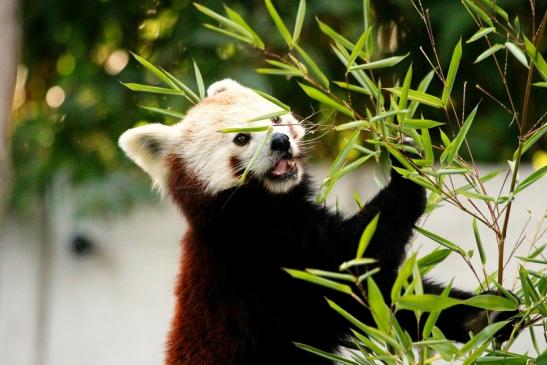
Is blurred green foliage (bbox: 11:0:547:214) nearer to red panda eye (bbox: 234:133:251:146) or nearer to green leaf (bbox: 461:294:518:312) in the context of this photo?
red panda eye (bbox: 234:133:251:146)

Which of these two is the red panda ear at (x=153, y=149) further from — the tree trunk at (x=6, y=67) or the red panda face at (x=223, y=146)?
the tree trunk at (x=6, y=67)

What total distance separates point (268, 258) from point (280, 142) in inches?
15.6

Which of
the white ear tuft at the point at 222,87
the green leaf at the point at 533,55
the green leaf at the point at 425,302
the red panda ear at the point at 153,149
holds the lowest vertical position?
the red panda ear at the point at 153,149

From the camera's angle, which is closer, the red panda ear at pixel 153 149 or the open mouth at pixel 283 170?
the open mouth at pixel 283 170

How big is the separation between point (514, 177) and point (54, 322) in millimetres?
4612

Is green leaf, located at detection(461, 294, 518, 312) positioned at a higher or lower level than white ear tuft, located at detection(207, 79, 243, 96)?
higher

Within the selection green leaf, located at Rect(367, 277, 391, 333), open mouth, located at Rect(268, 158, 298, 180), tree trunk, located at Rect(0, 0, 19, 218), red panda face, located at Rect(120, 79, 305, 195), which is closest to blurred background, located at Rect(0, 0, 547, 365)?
tree trunk, located at Rect(0, 0, 19, 218)

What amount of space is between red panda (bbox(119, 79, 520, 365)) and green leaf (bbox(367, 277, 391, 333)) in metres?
0.84

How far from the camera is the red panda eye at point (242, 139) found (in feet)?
10.7

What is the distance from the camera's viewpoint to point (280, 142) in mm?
3107

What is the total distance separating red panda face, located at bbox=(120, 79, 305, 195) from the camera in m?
3.17

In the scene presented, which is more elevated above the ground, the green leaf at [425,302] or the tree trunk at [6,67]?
the green leaf at [425,302]

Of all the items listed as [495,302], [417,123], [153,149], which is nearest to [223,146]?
[153,149]

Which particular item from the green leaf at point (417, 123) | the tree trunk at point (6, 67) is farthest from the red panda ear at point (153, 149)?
the green leaf at point (417, 123)
